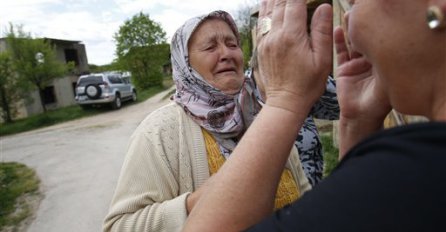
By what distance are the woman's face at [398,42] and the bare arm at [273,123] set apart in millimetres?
137

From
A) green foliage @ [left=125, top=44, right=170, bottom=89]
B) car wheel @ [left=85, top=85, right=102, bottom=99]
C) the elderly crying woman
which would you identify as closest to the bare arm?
the elderly crying woman

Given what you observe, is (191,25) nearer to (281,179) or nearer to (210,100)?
(210,100)

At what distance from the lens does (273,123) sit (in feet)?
3.37

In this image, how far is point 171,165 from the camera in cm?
175

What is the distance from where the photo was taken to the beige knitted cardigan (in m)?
1.53

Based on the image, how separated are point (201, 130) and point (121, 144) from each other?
359 inches

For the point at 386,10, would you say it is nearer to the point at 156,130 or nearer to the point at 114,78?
the point at 156,130

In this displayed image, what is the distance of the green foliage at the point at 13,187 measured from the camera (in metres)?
6.03

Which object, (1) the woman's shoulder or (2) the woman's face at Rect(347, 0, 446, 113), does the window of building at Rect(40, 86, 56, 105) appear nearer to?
(1) the woman's shoulder

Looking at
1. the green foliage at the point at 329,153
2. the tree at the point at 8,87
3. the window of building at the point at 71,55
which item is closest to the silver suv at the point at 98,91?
the tree at the point at 8,87

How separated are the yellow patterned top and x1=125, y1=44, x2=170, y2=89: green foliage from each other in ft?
93.8

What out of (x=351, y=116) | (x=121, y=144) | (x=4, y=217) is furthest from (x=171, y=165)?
(x=121, y=144)

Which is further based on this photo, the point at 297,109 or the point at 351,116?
the point at 351,116

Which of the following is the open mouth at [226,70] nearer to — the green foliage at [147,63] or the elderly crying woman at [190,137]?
the elderly crying woman at [190,137]
